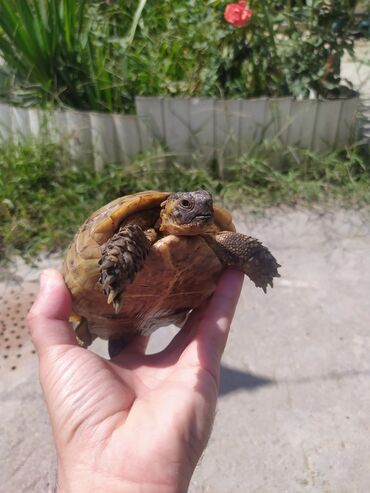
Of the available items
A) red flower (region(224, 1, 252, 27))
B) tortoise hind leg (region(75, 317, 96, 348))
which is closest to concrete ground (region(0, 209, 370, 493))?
tortoise hind leg (region(75, 317, 96, 348))

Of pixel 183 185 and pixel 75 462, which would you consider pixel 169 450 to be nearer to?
pixel 75 462

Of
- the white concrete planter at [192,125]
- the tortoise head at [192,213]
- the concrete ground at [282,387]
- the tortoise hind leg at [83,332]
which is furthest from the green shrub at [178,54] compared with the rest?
the tortoise head at [192,213]

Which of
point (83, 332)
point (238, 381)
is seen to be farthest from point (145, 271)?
point (238, 381)

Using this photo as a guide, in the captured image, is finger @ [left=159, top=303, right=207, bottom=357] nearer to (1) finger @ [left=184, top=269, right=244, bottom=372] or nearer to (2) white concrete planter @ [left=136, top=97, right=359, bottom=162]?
(1) finger @ [left=184, top=269, right=244, bottom=372]

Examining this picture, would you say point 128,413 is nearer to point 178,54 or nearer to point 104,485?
point 104,485

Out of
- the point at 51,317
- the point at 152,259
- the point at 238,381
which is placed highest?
the point at 152,259

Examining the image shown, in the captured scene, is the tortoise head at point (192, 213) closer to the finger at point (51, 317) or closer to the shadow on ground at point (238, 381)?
the finger at point (51, 317)
